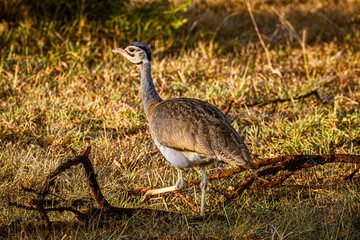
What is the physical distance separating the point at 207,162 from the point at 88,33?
167 inches

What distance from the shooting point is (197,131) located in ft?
9.81

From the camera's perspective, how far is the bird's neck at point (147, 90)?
3.65m

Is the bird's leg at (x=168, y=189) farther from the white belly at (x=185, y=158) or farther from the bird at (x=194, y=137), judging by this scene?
the white belly at (x=185, y=158)

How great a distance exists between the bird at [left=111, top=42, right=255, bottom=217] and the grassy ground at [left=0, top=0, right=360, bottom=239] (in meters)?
0.28

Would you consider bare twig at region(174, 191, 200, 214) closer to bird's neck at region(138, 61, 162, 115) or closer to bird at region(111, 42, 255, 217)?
bird at region(111, 42, 255, 217)

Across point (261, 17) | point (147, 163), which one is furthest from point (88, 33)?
point (261, 17)

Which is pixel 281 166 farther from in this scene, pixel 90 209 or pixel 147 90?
pixel 90 209

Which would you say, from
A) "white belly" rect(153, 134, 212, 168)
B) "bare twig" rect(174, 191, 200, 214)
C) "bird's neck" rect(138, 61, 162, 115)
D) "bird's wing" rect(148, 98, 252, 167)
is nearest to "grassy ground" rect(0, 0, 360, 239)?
"bare twig" rect(174, 191, 200, 214)

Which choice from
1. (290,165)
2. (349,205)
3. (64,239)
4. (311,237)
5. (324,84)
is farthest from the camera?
(324,84)

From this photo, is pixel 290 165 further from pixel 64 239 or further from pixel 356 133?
pixel 64 239

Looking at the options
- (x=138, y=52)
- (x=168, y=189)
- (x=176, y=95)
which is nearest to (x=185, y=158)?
(x=168, y=189)

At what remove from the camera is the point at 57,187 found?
346 cm

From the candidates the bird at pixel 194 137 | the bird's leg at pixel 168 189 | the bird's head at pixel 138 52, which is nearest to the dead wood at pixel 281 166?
the bird's leg at pixel 168 189

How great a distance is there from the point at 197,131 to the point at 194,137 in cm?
6
